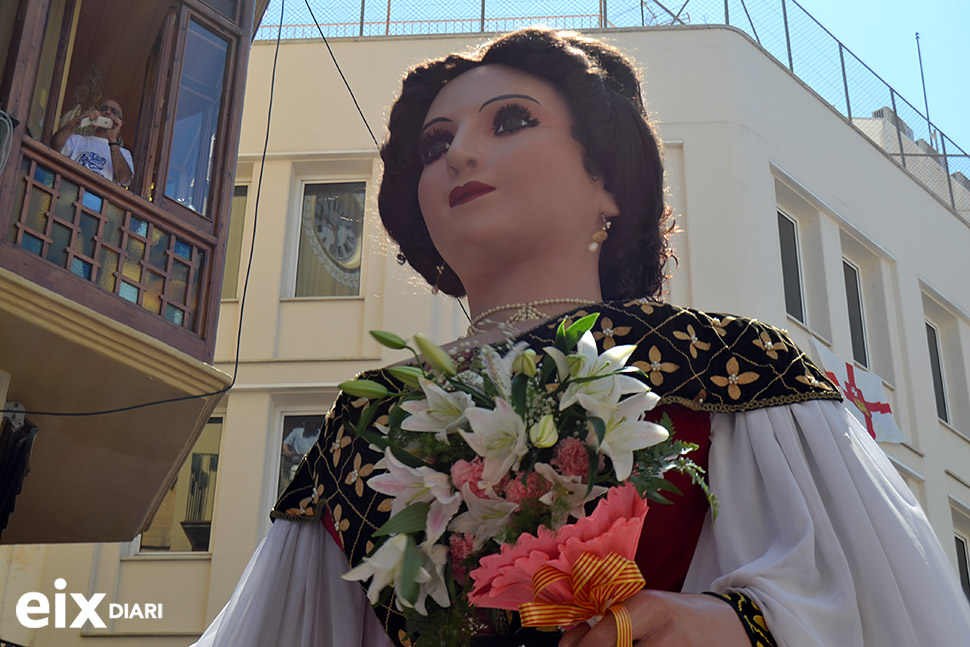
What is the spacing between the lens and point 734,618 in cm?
187

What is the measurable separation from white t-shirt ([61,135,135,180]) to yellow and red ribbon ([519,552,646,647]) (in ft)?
21.5

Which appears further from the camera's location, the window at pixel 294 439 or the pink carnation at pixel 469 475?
the window at pixel 294 439

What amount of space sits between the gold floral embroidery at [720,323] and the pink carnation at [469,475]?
27.4 inches

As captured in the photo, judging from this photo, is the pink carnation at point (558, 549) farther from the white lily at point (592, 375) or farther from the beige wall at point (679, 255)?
the beige wall at point (679, 255)

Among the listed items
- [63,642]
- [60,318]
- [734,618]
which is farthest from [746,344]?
[63,642]

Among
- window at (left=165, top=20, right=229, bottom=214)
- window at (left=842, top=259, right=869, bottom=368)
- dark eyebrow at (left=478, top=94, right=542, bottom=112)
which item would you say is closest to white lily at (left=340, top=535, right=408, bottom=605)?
dark eyebrow at (left=478, top=94, right=542, bottom=112)

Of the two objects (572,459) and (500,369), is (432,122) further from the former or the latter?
(572,459)

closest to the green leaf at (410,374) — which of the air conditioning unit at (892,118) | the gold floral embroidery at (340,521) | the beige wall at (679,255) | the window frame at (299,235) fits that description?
the gold floral embroidery at (340,521)

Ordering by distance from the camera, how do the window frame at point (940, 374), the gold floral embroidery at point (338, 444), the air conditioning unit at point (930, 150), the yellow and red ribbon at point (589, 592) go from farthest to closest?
1. the air conditioning unit at point (930, 150)
2. the window frame at point (940, 374)
3. the gold floral embroidery at point (338, 444)
4. the yellow and red ribbon at point (589, 592)

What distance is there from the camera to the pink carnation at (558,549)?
1.72 meters

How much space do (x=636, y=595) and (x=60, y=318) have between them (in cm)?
572

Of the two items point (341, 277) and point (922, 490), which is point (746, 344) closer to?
point (341, 277)

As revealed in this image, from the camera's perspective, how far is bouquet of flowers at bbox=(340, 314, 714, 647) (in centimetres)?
175

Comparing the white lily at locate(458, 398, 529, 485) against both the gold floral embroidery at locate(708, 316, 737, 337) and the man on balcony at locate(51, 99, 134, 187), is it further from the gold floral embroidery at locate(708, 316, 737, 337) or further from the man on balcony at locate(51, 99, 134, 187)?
the man on balcony at locate(51, 99, 134, 187)
